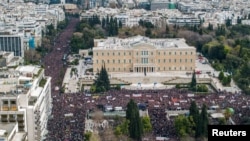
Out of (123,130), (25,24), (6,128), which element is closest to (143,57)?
(25,24)

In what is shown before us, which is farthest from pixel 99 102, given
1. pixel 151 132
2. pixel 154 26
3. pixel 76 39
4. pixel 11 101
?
pixel 154 26

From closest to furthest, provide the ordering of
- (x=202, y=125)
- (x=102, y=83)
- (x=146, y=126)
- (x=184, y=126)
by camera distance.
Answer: (x=202, y=125) → (x=184, y=126) → (x=146, y=126) → (x=102, y=83)

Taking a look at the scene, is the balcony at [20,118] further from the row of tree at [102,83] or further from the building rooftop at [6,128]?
the row of tree at [102,83]

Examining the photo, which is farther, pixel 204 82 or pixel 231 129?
pixel 204 82

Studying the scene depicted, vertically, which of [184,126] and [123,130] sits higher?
[184,126]

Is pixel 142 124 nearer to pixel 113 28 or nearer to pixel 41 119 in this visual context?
pixel 41 119

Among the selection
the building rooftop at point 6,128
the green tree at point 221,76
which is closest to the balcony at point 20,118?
the building rooftop at point 6,128

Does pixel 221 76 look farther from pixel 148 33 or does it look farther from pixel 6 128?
pixel 6 128
